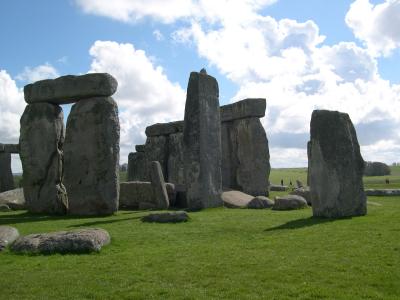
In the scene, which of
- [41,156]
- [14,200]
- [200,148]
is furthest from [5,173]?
[200,148]

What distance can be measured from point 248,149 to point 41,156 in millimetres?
10094

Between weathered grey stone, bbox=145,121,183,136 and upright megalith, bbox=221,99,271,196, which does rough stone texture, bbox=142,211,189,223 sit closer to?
upright megalith, bbox=221,99,271,196

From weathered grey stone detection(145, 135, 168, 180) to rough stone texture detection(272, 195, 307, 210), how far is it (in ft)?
41.0

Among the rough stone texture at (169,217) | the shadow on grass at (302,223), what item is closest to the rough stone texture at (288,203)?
the shadow on grass at (302,223)

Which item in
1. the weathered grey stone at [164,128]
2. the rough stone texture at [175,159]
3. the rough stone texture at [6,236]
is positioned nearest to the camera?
the rough stone texture at [6,236]

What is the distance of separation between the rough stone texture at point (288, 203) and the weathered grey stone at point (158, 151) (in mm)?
12489

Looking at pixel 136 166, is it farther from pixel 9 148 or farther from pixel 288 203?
pixel 288 203

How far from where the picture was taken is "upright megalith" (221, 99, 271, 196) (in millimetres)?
22906

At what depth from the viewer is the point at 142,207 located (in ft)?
59.8

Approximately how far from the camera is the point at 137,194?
19078mm

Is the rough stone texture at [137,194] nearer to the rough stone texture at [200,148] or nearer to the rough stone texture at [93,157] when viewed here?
the rough stone texture at [200,148]

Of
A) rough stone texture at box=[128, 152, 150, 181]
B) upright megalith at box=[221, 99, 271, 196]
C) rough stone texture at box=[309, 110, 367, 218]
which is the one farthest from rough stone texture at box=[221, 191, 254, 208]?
rough stone texture at box=[128, 152, 150, 181]

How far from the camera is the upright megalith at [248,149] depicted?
22.9 meters

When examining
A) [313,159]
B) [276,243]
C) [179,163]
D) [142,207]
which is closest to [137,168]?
[179,163]
